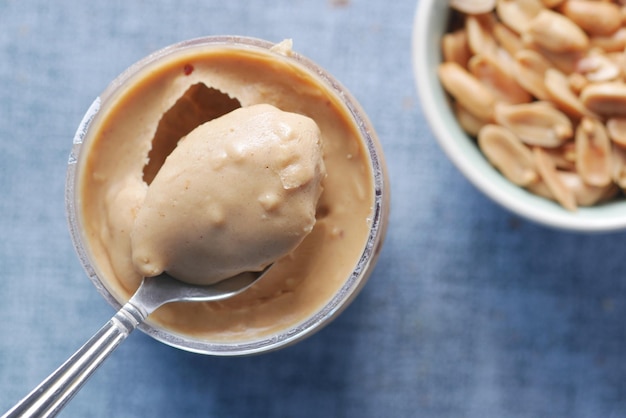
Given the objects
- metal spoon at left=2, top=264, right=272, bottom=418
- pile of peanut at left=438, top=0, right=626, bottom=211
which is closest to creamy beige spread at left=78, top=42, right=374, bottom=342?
metal spoon at left=2, top=264, right=272, bottom=418

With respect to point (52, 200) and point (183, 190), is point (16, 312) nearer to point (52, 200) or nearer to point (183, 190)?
point (52, 200)

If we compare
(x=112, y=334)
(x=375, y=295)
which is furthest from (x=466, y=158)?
(x=112, y=334)

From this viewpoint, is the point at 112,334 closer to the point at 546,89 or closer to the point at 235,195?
the point at 235,195

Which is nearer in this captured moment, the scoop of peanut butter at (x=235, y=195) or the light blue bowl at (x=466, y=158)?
the scoop of peanut butter at (x=235, y=195)

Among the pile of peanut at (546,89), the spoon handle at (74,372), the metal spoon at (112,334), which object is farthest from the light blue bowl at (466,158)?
the spoon handle at (74,372)

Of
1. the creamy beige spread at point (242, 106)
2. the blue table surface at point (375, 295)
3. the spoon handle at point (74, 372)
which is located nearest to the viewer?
the spoon handle at point (74, 372)

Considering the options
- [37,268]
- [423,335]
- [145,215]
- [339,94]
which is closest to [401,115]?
[339,94]

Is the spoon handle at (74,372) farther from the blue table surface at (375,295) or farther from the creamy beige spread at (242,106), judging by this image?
the blue table surface at (375,295)
